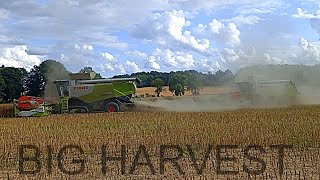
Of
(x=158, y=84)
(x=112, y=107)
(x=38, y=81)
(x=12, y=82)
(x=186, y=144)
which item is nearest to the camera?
(x=186, y=144)

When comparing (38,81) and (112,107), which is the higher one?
(38,81)

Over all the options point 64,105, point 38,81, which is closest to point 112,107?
point 64,105

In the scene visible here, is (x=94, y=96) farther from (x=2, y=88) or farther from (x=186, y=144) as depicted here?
(x=2, y=88)

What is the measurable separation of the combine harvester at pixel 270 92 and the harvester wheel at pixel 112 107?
370 inches

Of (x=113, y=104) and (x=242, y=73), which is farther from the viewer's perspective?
(x=242, y=73)

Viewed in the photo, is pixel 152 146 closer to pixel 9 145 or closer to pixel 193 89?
pixel 9 145

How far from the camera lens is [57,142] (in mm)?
13172

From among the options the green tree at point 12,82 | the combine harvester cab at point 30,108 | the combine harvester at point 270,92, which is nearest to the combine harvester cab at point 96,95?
the combine harvester cab at point 30,108

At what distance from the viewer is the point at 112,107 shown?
1166 inches

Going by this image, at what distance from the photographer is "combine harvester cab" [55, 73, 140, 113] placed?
2980 cm

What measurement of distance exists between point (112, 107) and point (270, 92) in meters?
11.7

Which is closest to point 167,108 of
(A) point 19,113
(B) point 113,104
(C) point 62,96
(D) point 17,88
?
A: (B) point 113,104

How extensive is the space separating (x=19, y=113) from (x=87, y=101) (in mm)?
4075

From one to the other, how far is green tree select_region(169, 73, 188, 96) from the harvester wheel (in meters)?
33.5
